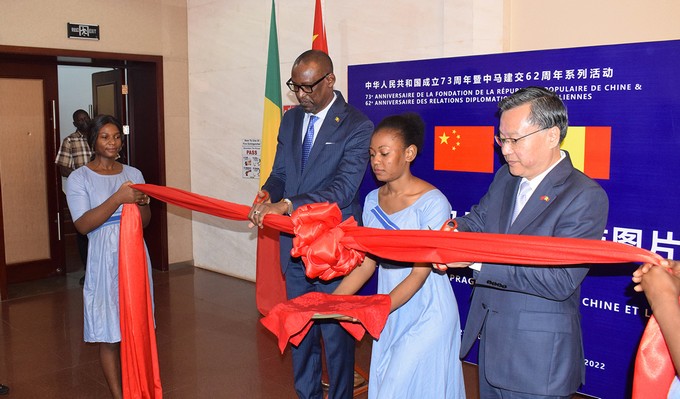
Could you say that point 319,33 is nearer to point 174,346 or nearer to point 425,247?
point 174,346

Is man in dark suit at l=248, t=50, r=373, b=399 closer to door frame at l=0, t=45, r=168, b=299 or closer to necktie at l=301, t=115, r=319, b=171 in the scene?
necktie at l=301, t=115, r=319, b=171

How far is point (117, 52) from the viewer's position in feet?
22.3

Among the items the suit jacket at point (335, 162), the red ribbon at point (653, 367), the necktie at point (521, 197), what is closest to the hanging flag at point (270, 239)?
the suit jacket at point (335, 162)

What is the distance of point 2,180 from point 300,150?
465cm

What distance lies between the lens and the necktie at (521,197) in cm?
222

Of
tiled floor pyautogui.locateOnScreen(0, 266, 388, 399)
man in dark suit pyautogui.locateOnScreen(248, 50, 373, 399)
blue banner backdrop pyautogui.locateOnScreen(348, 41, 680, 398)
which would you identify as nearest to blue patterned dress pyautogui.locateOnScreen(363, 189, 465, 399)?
man in dark suit pyautogui.locateOnScreen(248, 50, 373, 399)

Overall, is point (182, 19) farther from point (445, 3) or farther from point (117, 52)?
point (445, 3)

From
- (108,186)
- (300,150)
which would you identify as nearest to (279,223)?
(300,150)

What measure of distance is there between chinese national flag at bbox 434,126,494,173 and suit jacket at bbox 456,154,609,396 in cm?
171

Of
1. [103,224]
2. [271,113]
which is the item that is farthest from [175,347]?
[271,113]

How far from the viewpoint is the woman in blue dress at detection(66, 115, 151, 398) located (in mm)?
3408

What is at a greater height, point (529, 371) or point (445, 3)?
point (445, 3)

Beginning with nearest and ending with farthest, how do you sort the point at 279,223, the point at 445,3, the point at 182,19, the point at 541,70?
the point at 279,223, the point at 541,70, the point at 445,3, the point at 182,19

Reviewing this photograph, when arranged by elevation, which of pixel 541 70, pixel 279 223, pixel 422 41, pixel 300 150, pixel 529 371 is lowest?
pixel 529 371
